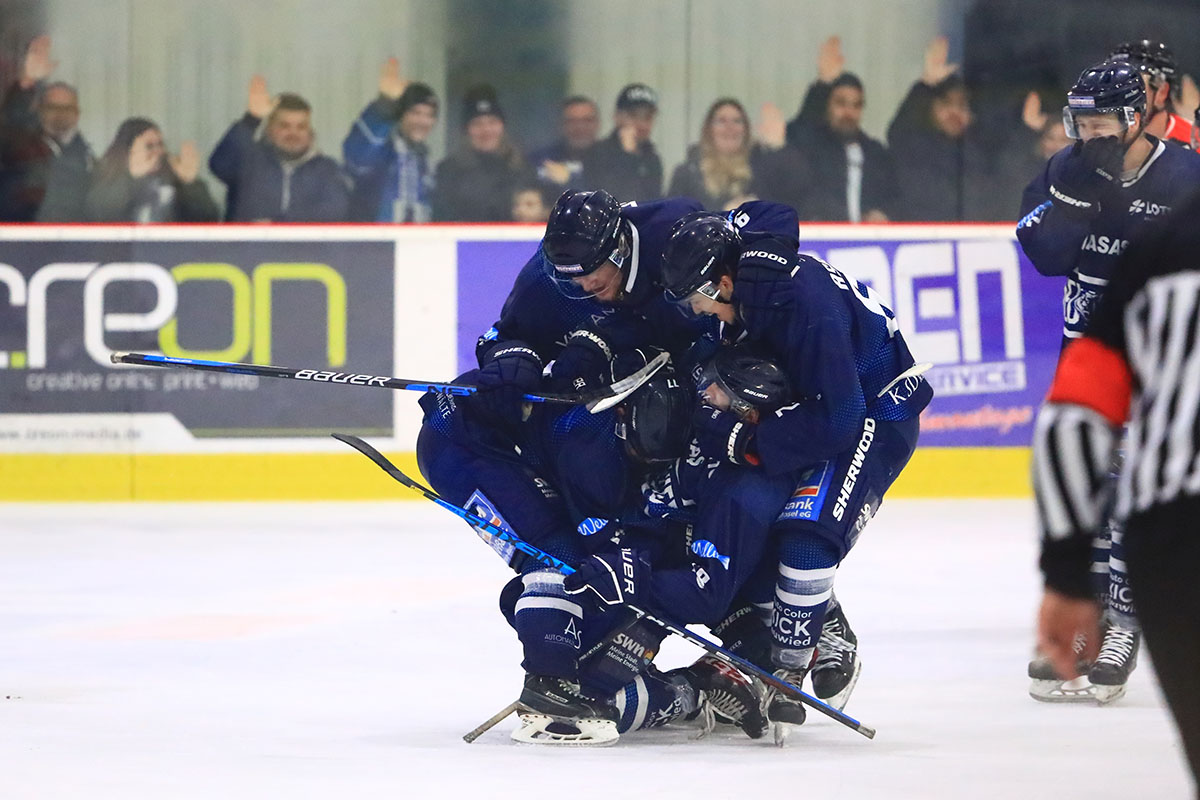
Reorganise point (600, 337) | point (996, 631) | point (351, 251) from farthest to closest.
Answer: point (351, 251)
point (996, 631)
point (600, 337)

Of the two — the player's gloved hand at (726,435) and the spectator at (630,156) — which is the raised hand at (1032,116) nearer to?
the spectator at (630,156)

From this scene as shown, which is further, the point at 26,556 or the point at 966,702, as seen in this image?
the point at 26,556

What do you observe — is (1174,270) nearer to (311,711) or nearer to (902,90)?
(311,711)

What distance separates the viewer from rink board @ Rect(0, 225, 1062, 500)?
7234mm

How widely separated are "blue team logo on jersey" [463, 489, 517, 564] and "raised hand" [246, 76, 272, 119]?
4.73 meters

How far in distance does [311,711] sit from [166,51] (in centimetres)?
480

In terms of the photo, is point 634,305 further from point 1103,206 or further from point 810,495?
point 1103,206

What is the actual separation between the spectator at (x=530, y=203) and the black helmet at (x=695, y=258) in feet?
14.8

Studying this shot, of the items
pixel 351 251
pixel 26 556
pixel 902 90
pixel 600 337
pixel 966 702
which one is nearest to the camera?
pixel 600 337

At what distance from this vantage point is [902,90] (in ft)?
26.5

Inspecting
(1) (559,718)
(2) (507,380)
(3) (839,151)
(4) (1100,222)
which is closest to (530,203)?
(3) (839,151)

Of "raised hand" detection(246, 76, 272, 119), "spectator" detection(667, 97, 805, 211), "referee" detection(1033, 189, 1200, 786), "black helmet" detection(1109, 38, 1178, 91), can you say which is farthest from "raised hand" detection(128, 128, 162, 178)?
"referee" detection(1033, 189, 1200, 786)

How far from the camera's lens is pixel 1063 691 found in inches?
155

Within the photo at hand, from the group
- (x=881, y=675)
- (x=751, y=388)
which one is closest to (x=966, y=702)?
(x=881, y=675)
